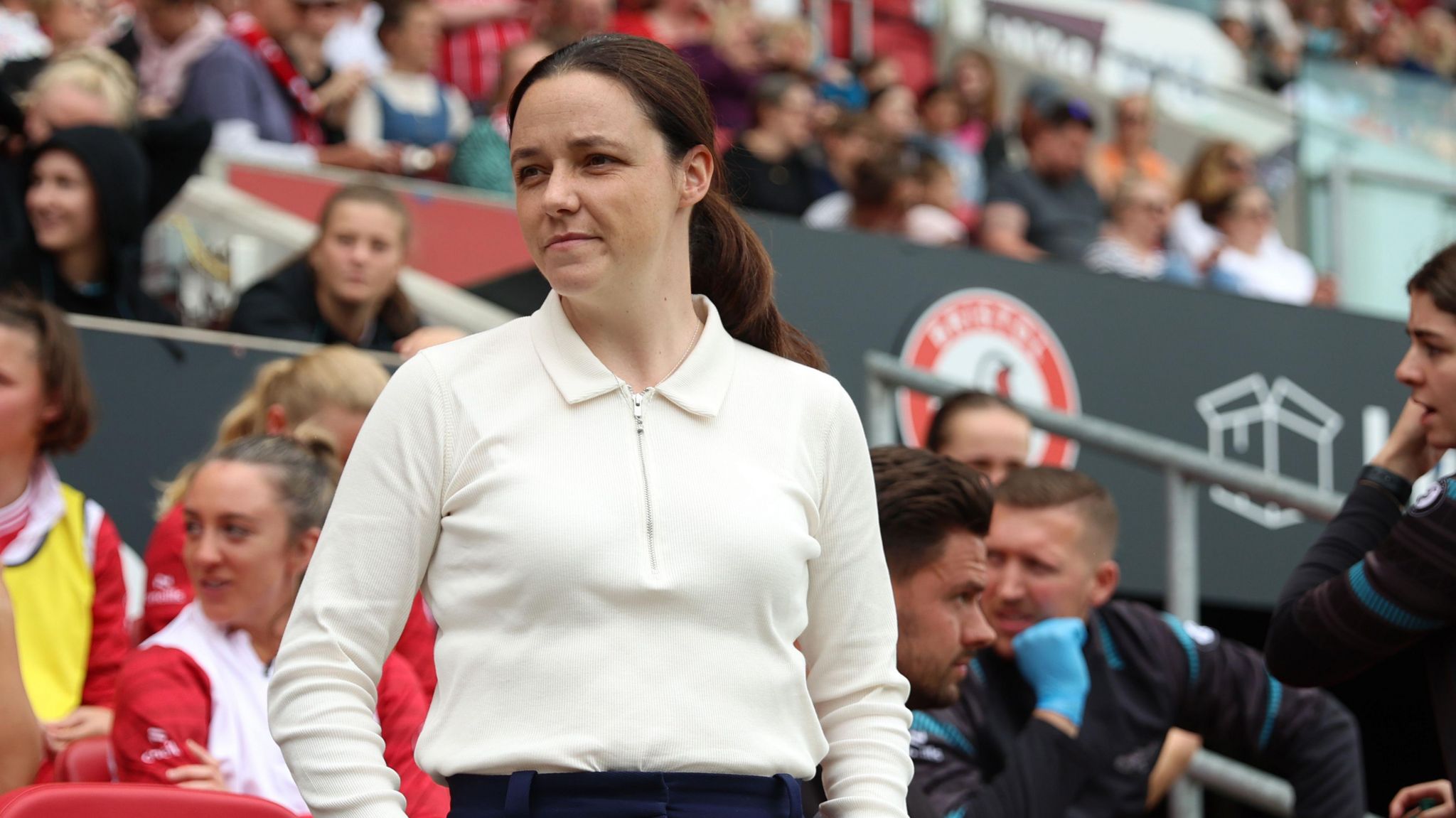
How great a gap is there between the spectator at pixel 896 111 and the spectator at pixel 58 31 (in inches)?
150

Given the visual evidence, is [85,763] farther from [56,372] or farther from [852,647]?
[852,647]

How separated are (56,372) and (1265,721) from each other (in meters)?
2.60

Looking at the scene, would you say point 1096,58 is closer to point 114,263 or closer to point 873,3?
point 873,3

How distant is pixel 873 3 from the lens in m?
12.9

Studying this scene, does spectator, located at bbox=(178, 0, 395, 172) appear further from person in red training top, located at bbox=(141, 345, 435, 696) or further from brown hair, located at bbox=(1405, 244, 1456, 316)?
brown hair, located at bbox=(1405, 244, 1456, 316)

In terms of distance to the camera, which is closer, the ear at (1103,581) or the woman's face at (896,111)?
the ear at (1103,581)

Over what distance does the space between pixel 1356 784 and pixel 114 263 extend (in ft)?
11.3

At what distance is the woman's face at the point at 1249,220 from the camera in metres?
8.93

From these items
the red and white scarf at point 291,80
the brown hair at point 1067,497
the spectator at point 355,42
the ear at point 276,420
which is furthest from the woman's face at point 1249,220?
the ear at point 276,420

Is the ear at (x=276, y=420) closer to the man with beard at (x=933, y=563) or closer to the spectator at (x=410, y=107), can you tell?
the man with beard at (x=933, y=563)

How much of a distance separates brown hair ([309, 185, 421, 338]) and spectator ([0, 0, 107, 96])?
142cm

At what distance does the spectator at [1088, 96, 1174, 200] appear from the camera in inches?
411

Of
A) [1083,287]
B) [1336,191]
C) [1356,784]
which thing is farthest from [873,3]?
[1356,784]

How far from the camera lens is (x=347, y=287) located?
5.05 m
